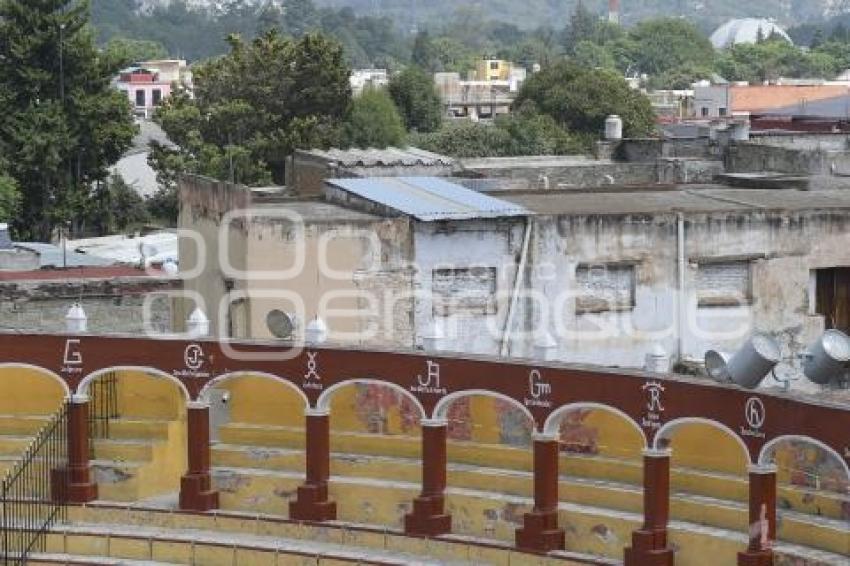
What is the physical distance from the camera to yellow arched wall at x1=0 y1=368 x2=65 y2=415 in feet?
91.2

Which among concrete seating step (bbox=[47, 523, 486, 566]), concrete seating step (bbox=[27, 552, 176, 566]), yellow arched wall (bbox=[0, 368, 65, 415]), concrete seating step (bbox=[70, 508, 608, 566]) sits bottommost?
concrete seating step (bbox=[27, 552, 176, 566])

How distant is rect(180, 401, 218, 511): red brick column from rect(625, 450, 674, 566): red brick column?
20.2 feet

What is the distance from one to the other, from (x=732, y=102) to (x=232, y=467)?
8867 centimetres

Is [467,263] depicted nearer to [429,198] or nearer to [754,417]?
[429,198]

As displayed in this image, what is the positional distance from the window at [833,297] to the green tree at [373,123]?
3577 centimetres

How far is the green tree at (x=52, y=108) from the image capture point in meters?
61.1

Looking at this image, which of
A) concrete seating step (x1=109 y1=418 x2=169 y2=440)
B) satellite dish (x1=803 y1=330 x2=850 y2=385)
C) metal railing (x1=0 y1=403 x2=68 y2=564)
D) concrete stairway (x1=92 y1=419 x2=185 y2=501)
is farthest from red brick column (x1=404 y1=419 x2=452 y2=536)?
metal railing (x1=0 y1=403 x2=68 y2=564)

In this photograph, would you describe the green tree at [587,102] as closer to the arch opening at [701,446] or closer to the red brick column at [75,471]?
the red brick column at [75,471]

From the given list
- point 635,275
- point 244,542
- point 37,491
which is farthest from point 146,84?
point 244,542

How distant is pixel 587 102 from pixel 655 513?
60.8 meters

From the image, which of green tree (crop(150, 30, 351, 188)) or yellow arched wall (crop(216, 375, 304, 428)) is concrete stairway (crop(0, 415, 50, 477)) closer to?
yellow arched wall (crop(216, 375, 304, 428))

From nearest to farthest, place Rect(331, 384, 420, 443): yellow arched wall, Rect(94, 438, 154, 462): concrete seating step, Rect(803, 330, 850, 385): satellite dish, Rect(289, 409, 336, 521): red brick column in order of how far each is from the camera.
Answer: Rect(803, 330, 850, 385): satellite dish, Rect(289, 409, 336, 521): red brick column, Rect(331, 384, 420, 443): yellow arched wall, Rect(94, 438, 154, 462): concrete seating step

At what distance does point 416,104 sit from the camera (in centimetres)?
9819

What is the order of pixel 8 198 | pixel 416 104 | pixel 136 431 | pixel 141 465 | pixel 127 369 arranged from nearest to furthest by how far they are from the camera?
1. pixel 127 369
2. pixel 141 465
3. pixel 136 431
4. pixel 8 198
5. pixel 416 104
